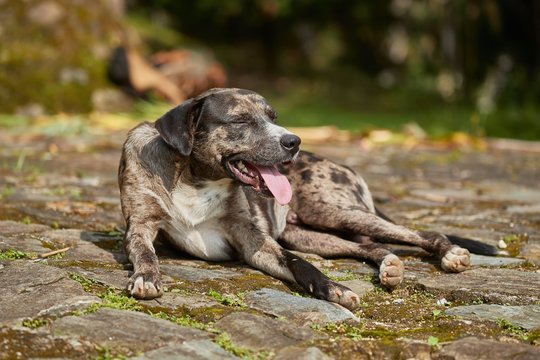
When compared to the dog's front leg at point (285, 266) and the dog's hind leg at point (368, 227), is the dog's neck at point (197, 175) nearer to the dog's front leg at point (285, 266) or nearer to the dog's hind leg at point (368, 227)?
the dog's front leg at point (285, 266)

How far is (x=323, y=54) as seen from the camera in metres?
25.7

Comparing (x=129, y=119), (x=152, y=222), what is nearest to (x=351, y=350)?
(x=152, y=222)

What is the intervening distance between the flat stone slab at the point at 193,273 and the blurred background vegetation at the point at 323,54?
829 centimetres

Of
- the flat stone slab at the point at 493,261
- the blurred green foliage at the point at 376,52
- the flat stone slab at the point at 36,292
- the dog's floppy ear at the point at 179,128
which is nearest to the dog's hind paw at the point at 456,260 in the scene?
the flat stone slab at the point at 493,261

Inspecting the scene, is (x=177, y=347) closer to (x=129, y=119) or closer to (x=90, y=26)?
(x=129, y=119)

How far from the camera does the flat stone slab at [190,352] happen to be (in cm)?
299

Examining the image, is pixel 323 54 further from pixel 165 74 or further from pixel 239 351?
pixel 239 351

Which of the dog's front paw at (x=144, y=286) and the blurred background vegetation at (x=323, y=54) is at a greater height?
the blurred background vegetation at (x=323, y=54)

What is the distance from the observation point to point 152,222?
15.5 feet

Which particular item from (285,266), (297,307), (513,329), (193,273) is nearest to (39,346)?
(297,307)

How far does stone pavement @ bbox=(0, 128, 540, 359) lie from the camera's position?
10.3 ft

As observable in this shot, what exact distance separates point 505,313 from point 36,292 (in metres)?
2.09

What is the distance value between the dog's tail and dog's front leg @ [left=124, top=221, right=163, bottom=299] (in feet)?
5.99

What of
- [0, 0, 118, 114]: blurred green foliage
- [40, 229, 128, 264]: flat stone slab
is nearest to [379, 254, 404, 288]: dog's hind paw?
[40, 229, 128, 264]: flat stone slab
